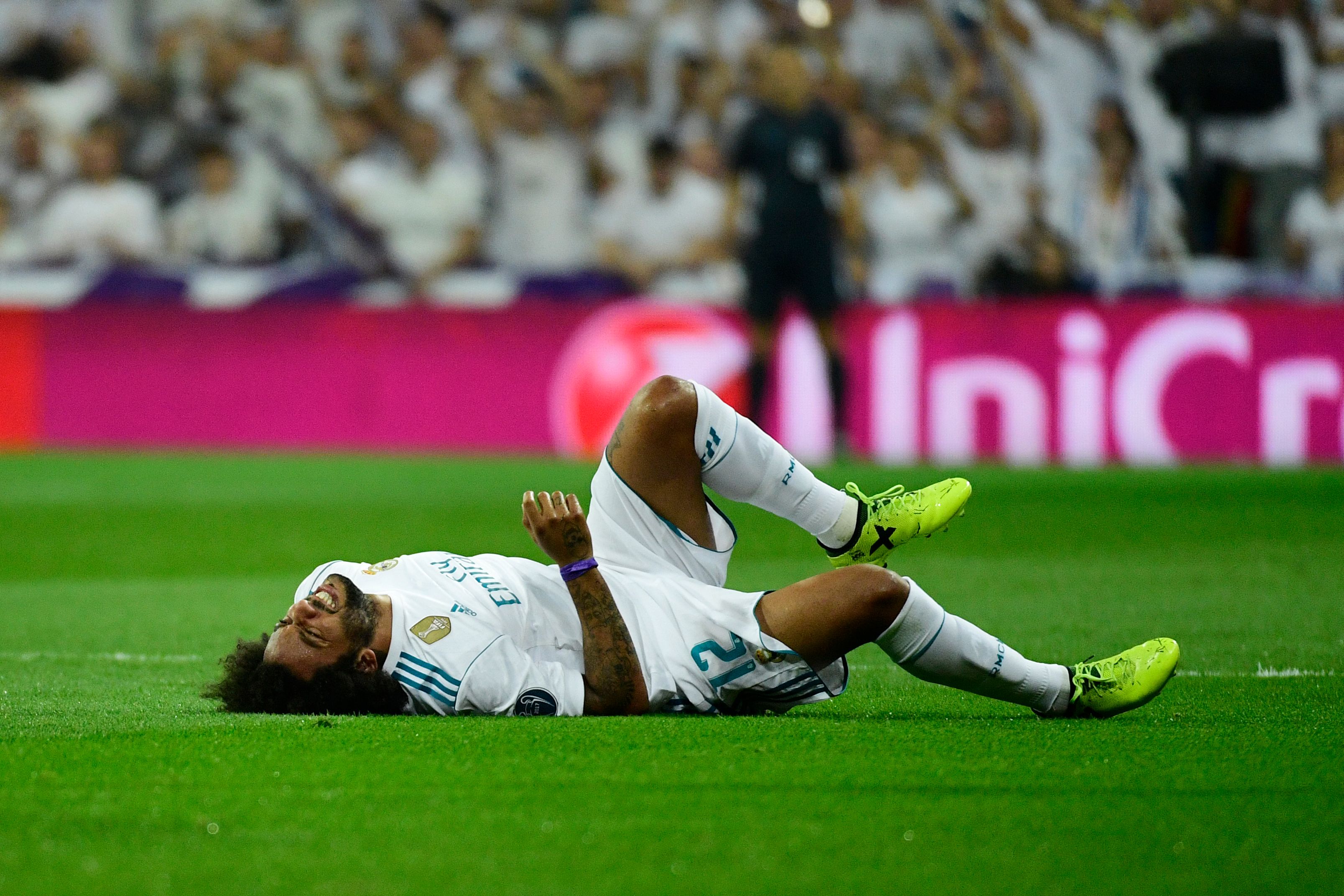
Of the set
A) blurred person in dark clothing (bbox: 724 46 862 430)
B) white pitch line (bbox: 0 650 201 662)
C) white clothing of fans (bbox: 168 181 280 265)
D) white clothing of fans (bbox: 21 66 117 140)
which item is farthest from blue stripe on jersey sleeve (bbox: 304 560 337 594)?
white clothing of fans (bbox: 21 66 117 140)

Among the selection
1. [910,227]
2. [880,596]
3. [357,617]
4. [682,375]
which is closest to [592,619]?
[357,617]

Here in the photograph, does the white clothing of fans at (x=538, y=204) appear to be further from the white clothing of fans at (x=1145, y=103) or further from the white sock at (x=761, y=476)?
the white sock at (x=761, y=476)

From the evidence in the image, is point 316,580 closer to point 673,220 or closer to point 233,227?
point 673,220

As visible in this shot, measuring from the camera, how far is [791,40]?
14.2 metres

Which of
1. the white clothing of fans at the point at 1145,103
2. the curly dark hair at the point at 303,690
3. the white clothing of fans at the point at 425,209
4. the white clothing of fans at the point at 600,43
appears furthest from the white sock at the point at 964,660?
the white clothing of fans at the point at 600,43

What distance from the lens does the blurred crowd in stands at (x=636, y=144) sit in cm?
1288

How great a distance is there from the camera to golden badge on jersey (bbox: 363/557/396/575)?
178 inches

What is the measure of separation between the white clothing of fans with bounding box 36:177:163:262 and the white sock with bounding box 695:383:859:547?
1060 cm

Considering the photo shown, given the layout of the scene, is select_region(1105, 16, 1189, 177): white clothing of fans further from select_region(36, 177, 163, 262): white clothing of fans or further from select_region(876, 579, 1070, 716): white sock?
select_region(876, 579, 1070, 716): white sock

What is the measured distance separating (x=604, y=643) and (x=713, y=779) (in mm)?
759

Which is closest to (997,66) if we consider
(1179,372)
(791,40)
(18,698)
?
(791,40)

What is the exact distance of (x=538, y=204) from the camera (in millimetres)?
14484

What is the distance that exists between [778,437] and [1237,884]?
9946mm

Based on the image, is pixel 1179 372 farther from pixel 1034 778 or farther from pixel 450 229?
pixel 1034 778
